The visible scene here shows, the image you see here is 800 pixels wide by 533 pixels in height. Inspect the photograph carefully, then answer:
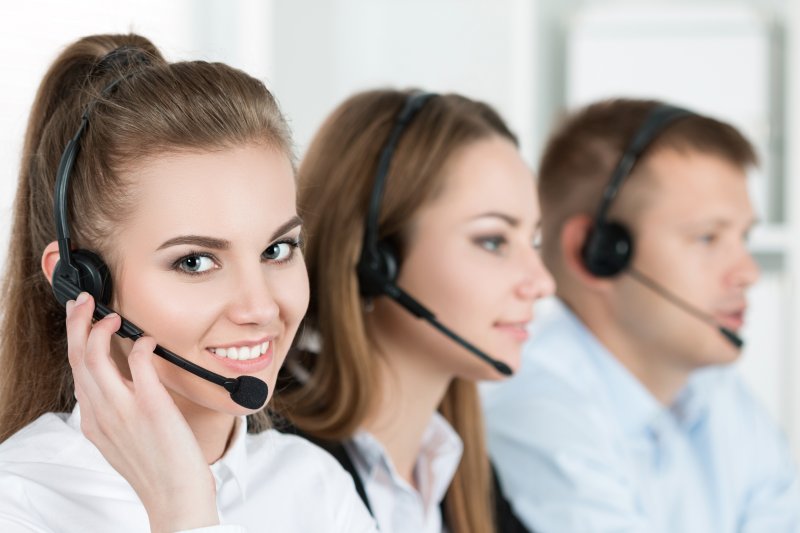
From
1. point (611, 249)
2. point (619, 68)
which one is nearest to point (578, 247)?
point (611, 249)

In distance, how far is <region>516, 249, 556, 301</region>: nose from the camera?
157 cm

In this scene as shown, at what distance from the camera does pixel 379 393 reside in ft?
5.19

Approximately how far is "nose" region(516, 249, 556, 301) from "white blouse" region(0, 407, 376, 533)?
1.39 ft

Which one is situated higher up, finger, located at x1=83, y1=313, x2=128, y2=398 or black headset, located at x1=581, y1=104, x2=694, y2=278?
finger, located at x1=83, y1=313, x2=128, y2=398

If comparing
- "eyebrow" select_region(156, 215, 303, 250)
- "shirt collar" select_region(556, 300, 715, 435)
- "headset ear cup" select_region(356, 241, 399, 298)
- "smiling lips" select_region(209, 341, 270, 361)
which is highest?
"eyebrow" select_region(156, 215, 303, 250)

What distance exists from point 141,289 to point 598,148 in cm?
131

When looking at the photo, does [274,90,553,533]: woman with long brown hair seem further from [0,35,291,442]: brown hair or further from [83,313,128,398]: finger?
[83,313,128,398]: finger

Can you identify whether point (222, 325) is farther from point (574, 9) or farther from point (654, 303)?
point (574, 9)

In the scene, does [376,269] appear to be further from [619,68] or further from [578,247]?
[619,68]

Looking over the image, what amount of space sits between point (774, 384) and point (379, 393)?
5.74 feet

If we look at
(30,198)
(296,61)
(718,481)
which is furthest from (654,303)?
(30,198)

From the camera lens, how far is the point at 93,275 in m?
1.01

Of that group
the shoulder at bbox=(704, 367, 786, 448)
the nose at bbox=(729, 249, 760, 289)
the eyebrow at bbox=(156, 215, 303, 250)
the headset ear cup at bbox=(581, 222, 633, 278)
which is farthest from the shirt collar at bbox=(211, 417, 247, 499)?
the shoulder at bbox=(704, 367, 786, 448)

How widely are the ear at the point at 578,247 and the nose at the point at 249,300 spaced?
114 centimetres
